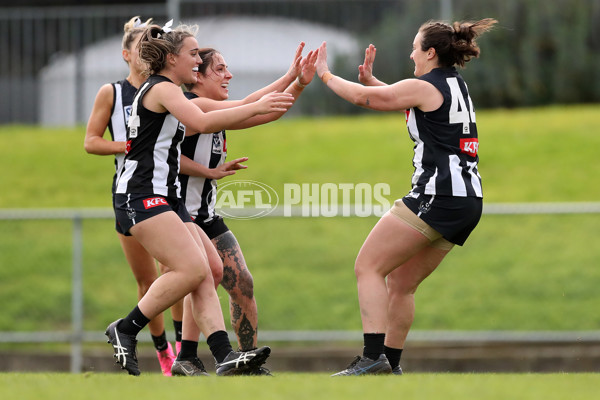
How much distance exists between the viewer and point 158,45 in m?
5.15

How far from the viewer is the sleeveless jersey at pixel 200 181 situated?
18.9 ft

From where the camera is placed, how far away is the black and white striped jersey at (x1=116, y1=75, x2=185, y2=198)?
507 cm

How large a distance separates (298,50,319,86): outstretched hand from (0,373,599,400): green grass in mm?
2098

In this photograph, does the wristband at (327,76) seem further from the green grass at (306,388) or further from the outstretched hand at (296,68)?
the green grass at (306,388)

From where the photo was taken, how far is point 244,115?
16.3ft

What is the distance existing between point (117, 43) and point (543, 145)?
887 cm

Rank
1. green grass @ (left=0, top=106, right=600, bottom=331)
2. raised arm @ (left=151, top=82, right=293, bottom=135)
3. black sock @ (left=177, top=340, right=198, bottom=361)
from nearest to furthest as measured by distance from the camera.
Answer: raised arm @ (left=151, top=82, right=293, bottom=135) → black sock @ (left=177, top=340, right=198, bottom=361) → green grass @ (left=0, top=106, right=600, bottom=331)

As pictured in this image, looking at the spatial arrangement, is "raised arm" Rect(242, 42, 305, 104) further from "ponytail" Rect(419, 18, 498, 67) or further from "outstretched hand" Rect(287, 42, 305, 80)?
"ponytail" Rect(419, 18, 498, 67)

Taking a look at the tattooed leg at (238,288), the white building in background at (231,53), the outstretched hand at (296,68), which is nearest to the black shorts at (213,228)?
the tattooed leg at (238,288)

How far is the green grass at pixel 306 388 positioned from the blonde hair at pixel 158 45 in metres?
1.83

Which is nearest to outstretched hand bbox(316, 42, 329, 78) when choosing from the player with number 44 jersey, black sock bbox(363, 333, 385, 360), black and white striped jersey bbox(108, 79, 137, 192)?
the player with number 44 jersey

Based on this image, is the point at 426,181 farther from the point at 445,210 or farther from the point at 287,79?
the point at 287,79

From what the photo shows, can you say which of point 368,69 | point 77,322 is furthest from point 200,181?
point 77,322

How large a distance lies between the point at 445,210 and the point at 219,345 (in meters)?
1.54
